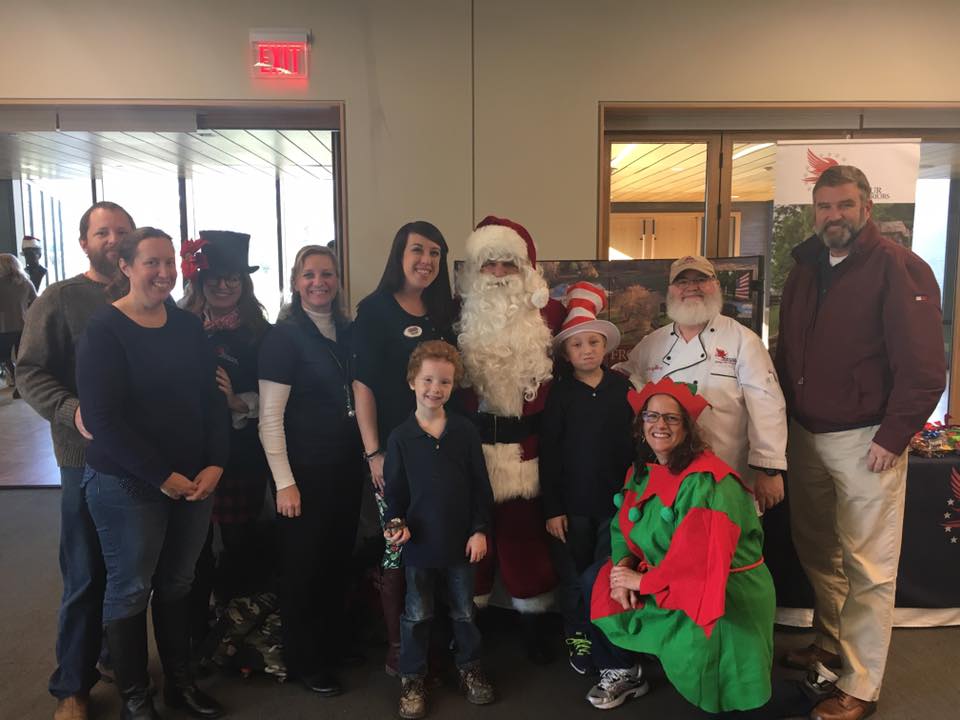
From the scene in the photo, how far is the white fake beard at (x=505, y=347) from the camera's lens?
2375 mm

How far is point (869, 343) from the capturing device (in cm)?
215

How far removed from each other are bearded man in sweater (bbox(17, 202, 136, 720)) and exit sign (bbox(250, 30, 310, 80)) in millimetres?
1772

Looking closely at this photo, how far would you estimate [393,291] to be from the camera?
2398mm

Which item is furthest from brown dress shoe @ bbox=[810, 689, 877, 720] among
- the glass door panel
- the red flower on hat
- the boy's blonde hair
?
the red flower on hat

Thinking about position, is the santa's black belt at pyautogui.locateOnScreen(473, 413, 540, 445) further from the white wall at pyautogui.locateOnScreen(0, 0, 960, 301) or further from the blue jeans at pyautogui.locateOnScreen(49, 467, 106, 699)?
the white wall at pyautogui.locateOnScreen(0, 0, 960, 301)

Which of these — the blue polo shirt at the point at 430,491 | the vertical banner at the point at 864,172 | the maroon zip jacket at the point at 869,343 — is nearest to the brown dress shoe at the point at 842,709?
the maroon zip jacket at the point at 869,343

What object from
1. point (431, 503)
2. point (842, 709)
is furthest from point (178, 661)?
point (842, 709)

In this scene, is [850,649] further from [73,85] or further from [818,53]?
[73,85]

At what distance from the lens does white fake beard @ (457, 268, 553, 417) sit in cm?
238

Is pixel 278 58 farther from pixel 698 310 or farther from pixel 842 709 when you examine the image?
pixel 842 709

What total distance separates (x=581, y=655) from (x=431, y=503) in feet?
2.99

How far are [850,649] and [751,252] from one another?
2349 mm

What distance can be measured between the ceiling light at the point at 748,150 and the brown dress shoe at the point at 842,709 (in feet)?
9.48

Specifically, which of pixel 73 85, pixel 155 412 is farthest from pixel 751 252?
pixel 73 85
